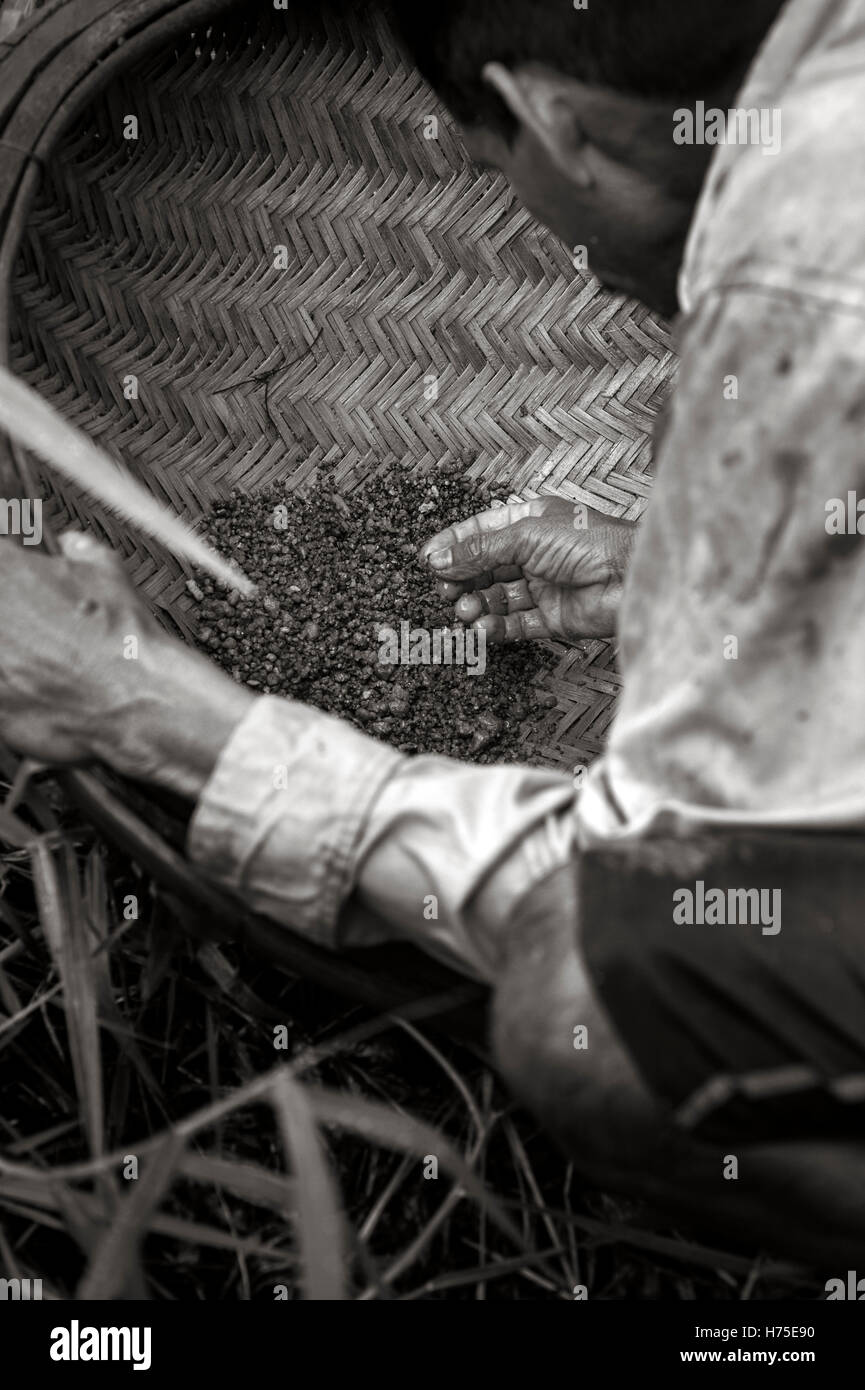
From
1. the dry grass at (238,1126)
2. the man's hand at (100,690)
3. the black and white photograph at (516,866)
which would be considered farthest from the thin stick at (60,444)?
the dry grass at (238,1126)

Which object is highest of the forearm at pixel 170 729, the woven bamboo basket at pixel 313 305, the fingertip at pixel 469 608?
the woven bamboo basket at pixel 313 305

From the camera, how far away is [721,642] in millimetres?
737

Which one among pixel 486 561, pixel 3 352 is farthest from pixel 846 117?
pixel 486 561

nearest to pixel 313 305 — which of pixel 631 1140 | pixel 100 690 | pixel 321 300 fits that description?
pixel 321 300

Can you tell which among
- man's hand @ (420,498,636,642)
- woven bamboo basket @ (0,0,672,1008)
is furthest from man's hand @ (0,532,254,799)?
man's hand @ (420,498,636,642)

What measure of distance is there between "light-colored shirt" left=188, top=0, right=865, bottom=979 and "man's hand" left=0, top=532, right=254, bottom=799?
4 centimetres

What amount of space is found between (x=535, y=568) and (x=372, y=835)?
822mm

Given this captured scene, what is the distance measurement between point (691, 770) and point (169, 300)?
4.09 ft

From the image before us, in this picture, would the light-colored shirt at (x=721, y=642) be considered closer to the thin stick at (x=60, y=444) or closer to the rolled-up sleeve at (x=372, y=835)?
the rolled-up sleeve at (x=372, y=835)

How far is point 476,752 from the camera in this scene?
1.55 metres

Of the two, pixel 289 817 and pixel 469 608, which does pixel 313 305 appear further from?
pixel 289 817

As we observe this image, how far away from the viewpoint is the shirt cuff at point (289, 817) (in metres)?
0.84

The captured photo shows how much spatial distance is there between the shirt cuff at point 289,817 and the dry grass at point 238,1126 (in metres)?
0.10

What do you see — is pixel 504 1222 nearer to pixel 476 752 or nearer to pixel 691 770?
pixel 691 770
